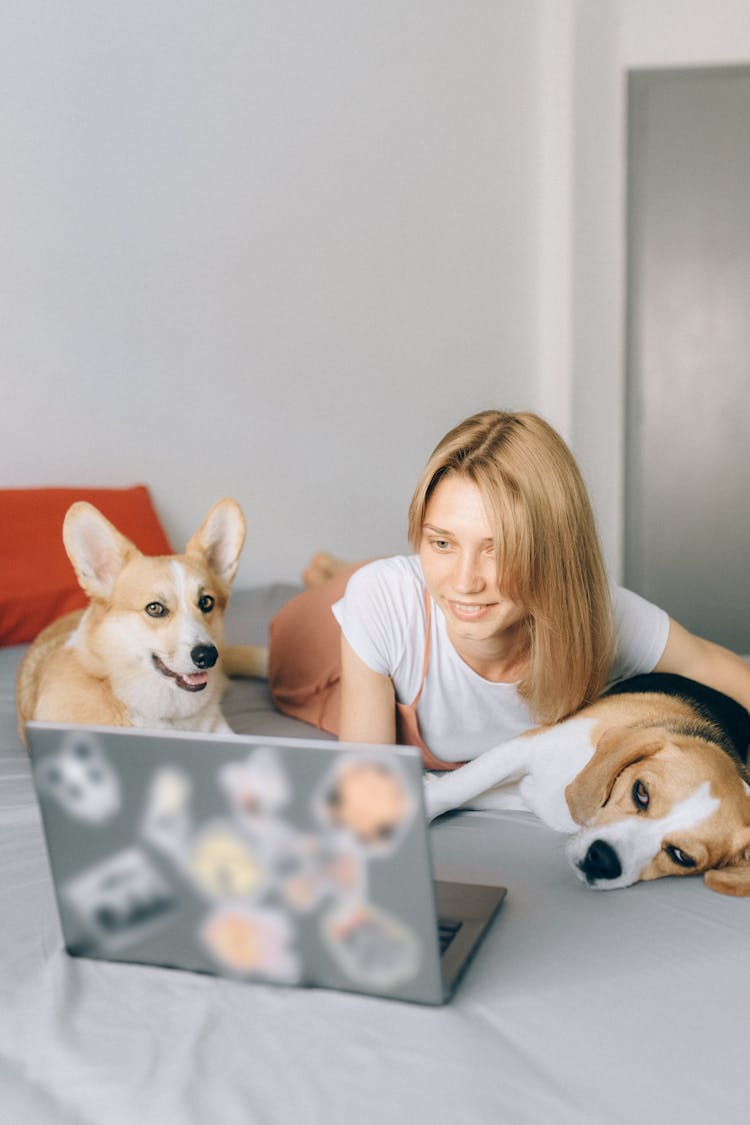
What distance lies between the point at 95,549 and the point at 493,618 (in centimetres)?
65

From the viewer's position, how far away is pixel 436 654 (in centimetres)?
163

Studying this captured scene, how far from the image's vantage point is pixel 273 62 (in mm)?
3186

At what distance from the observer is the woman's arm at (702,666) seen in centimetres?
171

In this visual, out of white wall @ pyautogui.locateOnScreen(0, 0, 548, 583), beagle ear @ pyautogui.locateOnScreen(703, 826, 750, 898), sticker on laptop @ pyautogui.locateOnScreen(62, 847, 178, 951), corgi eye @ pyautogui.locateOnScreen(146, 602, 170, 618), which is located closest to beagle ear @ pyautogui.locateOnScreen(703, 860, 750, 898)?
beagle ear @ pyautogui.locateOnScreen(703, 826, 750, 898)

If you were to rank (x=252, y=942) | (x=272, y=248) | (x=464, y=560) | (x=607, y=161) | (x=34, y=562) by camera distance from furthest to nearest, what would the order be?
(x=607, y=161), (x=272, y=248), (x=34, y=562), (x=464, y=560), (x=252, y=942)

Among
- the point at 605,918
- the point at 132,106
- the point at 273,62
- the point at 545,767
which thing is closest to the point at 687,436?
the point at 273,62

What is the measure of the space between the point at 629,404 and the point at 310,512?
5.13 feet

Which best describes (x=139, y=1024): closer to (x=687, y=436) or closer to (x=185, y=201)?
(x=185, y=201)

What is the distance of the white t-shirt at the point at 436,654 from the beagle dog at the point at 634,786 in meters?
0.12

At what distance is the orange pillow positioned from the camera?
2.38m

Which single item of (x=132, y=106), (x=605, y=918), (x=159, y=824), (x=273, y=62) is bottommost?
(x=605, y=918)

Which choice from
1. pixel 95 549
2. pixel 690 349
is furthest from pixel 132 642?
pixel 690 349

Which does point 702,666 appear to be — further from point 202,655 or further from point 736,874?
point 202,655

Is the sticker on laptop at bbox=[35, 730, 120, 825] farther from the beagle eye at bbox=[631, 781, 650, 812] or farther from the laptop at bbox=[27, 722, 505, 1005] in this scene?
the beagle eye at bbox=[631, 781, 650, 812]
